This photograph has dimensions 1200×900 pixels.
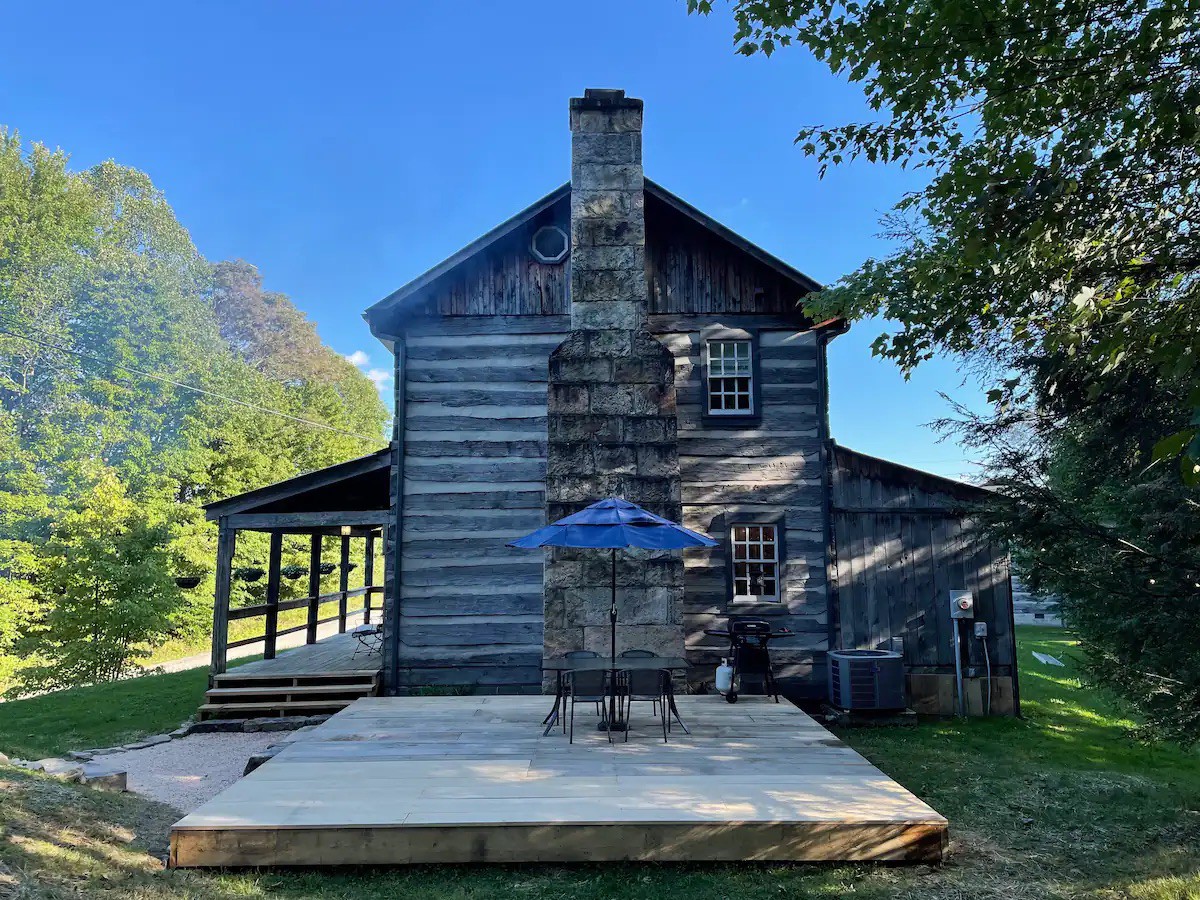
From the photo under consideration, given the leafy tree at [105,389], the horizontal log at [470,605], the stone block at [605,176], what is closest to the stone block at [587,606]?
the horizontal log at [470,605]

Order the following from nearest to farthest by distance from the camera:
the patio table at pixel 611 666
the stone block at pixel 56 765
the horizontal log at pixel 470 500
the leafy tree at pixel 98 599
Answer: the patio table at pixel 611 666 < the stone block at pixel 56 765 < the horizontal log at pixel 470 500 < the leafy tree at pixel 98 599

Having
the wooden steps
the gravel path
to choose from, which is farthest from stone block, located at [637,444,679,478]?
the gravel path

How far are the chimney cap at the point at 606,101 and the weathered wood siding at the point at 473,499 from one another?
304 cm

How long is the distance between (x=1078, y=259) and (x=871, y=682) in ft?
21.1

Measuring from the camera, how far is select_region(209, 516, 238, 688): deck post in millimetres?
10703

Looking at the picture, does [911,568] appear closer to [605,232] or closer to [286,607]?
[605,232]

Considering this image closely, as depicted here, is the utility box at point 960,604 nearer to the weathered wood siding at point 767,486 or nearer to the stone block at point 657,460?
the weathered wood siding at point 767,486

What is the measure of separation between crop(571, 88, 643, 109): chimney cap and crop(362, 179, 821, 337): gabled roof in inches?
41.5

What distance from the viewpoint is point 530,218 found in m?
10.9

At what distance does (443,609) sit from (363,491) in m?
3.21

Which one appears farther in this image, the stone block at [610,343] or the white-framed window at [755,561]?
the white-framed window at [755,561]

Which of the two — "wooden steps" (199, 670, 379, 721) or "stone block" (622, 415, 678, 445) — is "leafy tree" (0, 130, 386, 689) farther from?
"stone block" (622, 415, 678, 445)

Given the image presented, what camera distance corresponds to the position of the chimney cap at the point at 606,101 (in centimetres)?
1025

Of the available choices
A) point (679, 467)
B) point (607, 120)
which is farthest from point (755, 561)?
point (607, 120)
